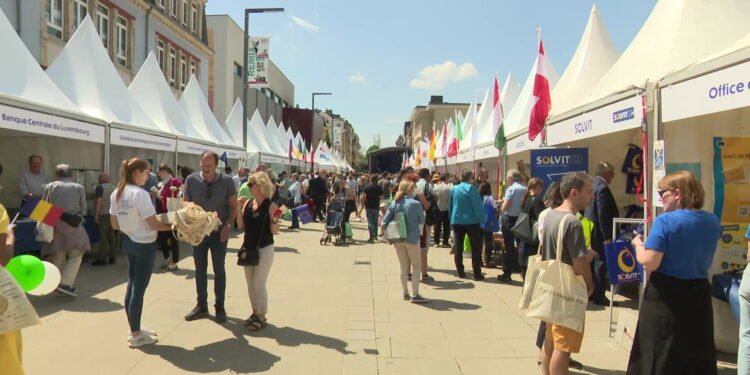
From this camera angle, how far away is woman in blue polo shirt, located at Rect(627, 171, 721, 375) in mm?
2982

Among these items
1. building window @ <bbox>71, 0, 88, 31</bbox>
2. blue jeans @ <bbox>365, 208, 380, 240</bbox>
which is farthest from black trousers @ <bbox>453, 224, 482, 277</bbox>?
building window @ <bbox>71, 0, 88, 31</bbox>

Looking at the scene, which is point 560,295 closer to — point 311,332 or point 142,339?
point 311,332

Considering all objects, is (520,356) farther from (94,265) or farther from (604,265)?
(94,265)

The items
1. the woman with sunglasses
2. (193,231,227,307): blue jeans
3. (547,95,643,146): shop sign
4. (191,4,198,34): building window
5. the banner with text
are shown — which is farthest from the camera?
(191,4,198,34): building window

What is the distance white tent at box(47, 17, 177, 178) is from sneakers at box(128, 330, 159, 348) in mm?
5618

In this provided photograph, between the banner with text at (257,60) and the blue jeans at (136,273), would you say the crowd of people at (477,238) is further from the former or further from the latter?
the banner with text at (257,60)

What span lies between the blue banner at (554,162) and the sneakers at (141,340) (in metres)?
5.35

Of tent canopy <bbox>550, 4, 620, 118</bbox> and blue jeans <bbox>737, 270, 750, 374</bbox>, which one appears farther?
tent canopy <bbox>550, 4, 620, 118</bbox>

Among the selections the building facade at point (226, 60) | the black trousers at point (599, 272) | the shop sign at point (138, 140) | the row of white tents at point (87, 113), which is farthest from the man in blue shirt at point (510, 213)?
the building facade at point (226, 60)

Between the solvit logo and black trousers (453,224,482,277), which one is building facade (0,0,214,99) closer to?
black trousers (453,224,482,277)

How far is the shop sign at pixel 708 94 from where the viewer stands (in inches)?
135

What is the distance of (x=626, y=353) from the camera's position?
4.61 m

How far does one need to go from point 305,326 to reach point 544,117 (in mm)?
4821

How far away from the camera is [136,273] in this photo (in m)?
4.62
